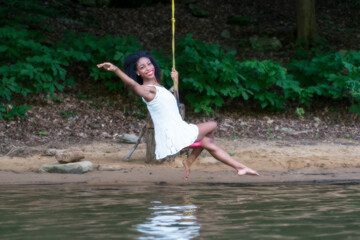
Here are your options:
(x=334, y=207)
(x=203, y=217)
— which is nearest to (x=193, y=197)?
(x=203, y=217)

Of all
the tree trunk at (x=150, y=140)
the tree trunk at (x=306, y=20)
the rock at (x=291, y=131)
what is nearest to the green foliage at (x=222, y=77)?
the rock at (x=291, y=131)

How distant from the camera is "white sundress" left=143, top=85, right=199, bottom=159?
6.80 m

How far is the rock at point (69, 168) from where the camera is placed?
28.9 feet

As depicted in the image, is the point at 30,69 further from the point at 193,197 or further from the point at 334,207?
the point at 334,207

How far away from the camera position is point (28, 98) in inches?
498

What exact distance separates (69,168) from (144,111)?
4.19 meters

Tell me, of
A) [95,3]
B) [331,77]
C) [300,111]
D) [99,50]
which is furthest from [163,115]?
[95,3]

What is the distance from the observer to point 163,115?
6.88 meters

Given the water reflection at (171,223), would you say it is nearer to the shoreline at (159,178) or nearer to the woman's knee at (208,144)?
the woman's knee at (208,144)

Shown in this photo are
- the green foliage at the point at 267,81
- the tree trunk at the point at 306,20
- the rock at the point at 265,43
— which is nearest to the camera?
the green foliage at the point at 267,81

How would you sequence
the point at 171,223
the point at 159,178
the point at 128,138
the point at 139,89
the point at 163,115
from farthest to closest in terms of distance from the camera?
the point at 128,138 < the point at 159,178 < the point at 163,115 < the point at 139,89 < the point at 171,223

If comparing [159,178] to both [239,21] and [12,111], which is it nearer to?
[12,111]

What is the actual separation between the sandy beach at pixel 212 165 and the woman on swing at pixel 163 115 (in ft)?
4.98

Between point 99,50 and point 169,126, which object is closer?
point 169,126
